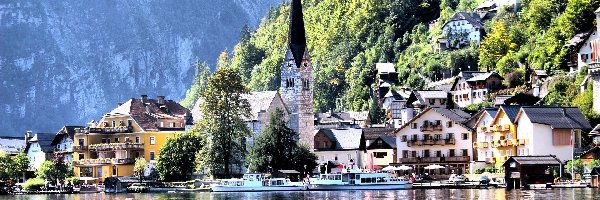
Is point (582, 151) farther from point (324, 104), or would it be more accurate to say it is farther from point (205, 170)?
point (324, 104)

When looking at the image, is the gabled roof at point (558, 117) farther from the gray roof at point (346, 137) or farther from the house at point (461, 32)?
the house at point (461, 32)

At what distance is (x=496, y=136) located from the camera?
379 feet

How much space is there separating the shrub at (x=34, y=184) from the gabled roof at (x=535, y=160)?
50.8 m

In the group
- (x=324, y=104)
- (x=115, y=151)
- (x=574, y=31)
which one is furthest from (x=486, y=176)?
(x=324, y=104)

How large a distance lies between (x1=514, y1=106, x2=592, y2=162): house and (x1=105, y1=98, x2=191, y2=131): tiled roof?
45018 mm

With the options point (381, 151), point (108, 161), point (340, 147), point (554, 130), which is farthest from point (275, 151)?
point (108, 161)

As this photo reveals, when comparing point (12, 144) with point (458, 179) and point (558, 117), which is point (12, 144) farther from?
point (558, 117)

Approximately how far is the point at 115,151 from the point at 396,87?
56158 mm

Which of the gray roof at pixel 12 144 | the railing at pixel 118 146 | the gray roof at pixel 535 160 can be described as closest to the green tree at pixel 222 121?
the railing at pixel 118 146

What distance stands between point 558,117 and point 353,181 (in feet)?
59.6

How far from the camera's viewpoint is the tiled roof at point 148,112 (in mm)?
136625

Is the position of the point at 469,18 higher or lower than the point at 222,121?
higher

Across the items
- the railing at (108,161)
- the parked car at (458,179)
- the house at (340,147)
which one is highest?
the house at (340,147)

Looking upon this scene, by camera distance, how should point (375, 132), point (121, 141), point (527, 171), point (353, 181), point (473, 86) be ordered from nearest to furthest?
point (527, 171), point (353, 181), point (121, 141), point (375, 132), point (473, 86)
